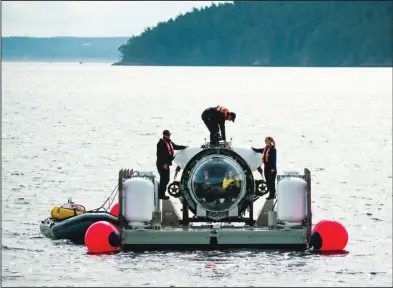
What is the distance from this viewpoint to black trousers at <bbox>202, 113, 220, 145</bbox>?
27.0 metres

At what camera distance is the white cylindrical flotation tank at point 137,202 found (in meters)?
25.7

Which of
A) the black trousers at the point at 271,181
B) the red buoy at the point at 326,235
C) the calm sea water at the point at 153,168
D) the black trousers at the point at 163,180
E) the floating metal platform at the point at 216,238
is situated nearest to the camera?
the calm sea water at the point at 153,168

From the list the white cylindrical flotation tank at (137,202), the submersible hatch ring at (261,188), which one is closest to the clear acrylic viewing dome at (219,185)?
the submersible hatch ring at (261,188)

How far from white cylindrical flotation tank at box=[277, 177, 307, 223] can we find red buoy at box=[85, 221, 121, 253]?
3.51 m

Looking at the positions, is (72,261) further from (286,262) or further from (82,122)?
(82,122)

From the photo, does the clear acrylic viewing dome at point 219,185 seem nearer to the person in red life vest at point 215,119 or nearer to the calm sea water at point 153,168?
the person in red life vest at point 215,119

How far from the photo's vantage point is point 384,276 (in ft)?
84.2

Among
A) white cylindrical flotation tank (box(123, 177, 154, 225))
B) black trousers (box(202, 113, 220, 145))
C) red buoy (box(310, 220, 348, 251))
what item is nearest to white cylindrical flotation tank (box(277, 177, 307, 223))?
red buoy (box(310, 220, 348, 251))

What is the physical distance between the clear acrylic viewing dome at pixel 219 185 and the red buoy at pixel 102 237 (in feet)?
6.43

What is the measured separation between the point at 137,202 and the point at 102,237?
118 centimetres

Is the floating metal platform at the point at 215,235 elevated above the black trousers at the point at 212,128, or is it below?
below

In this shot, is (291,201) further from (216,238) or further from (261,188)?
(216,238)

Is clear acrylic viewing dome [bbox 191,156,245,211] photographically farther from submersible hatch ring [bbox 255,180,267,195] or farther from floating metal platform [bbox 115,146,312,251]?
submersible hatch ring [bbox 255,180,267,195]

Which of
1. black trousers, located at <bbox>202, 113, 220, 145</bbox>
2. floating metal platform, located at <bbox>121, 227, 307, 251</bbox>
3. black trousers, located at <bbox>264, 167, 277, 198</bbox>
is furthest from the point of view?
black trousers, located at <bbox>202, 113, 220, 145</bbox>
